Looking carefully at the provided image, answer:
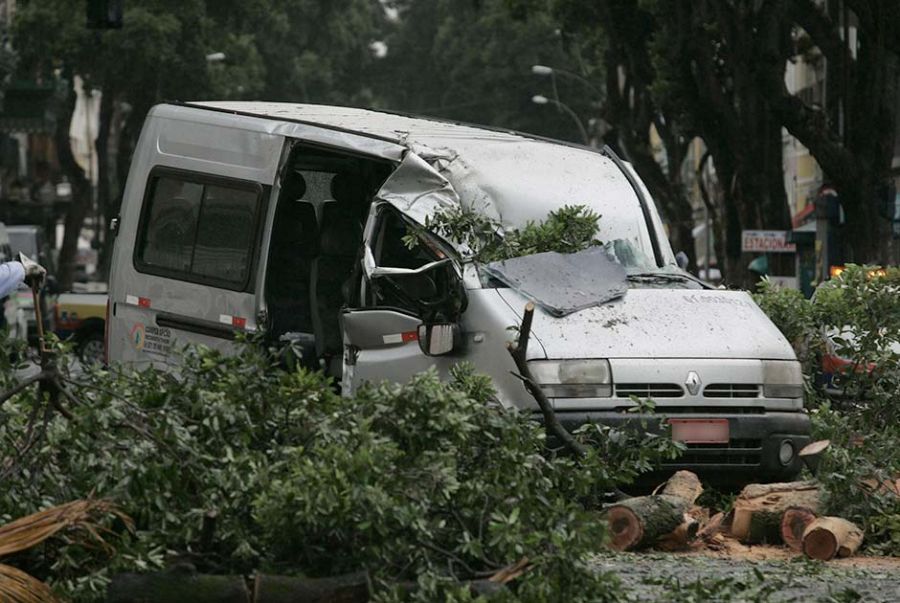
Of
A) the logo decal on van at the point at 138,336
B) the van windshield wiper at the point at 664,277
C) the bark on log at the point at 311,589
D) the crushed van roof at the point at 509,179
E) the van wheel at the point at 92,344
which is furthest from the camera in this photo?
the van wheel at the point at 92,344

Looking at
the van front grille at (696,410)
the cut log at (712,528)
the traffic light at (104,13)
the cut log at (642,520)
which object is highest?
the traffic light at (104,13)

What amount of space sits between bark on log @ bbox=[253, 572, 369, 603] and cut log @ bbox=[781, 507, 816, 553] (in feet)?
11.3

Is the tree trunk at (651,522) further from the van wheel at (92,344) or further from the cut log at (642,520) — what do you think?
the van wheel at (92,344)

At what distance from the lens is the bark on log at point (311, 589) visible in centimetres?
669

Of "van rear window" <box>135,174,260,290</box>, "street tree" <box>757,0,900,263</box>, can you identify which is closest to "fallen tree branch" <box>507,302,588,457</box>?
"van rear window" <box>135,174,260,290</box>

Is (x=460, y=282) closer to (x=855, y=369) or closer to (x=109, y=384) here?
(x=855, y=369)

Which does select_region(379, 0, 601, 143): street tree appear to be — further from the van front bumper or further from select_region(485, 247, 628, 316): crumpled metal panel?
the van front bumper

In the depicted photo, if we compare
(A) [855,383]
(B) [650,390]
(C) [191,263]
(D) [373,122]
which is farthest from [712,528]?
(C) [191,263]

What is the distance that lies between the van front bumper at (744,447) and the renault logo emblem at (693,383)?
0.12 metres

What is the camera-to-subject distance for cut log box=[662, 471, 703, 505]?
10.1 metres

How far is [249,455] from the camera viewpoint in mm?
7328

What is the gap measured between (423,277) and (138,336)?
11.4 feet

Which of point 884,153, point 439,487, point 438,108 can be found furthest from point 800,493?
point 438,108

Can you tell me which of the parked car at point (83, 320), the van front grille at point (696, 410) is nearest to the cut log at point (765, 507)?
the van front grille at point (696, 410)
